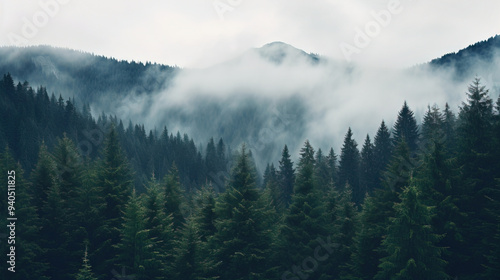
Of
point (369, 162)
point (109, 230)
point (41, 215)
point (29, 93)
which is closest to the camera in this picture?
point (109, 230)

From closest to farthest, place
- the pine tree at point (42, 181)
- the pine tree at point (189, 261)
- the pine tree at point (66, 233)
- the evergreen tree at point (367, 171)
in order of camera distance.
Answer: the pine tree at point (189, 261) < the pine tree at point (66, 233) < the pine tree at point (42, 181) < the evergreen tree at point (367, 171)

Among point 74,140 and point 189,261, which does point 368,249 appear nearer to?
point 189,261

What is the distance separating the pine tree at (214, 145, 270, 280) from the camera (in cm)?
2478

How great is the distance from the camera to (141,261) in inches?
977

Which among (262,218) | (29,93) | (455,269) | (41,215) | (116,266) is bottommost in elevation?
(455,269)

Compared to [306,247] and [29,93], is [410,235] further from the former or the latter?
[29,93]

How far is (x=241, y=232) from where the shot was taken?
2525cm

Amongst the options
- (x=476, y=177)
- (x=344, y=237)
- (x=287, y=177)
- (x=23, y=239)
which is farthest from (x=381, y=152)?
(x=23, y=239)

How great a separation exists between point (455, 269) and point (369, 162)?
39.1m

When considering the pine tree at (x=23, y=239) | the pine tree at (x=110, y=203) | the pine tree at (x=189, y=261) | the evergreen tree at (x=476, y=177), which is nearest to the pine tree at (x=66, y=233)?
the pine tree at (x=23, y=239)

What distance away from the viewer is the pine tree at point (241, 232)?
81.3 ft

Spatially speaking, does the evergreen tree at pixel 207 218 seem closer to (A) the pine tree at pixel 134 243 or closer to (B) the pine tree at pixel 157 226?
(B) the pine tree at pixel 157 226

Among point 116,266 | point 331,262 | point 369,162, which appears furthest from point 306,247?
point 369,162

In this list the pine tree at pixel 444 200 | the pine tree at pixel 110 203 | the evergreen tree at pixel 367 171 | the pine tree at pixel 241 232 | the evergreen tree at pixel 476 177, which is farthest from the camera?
the evergreen tree at pixel 367 171
